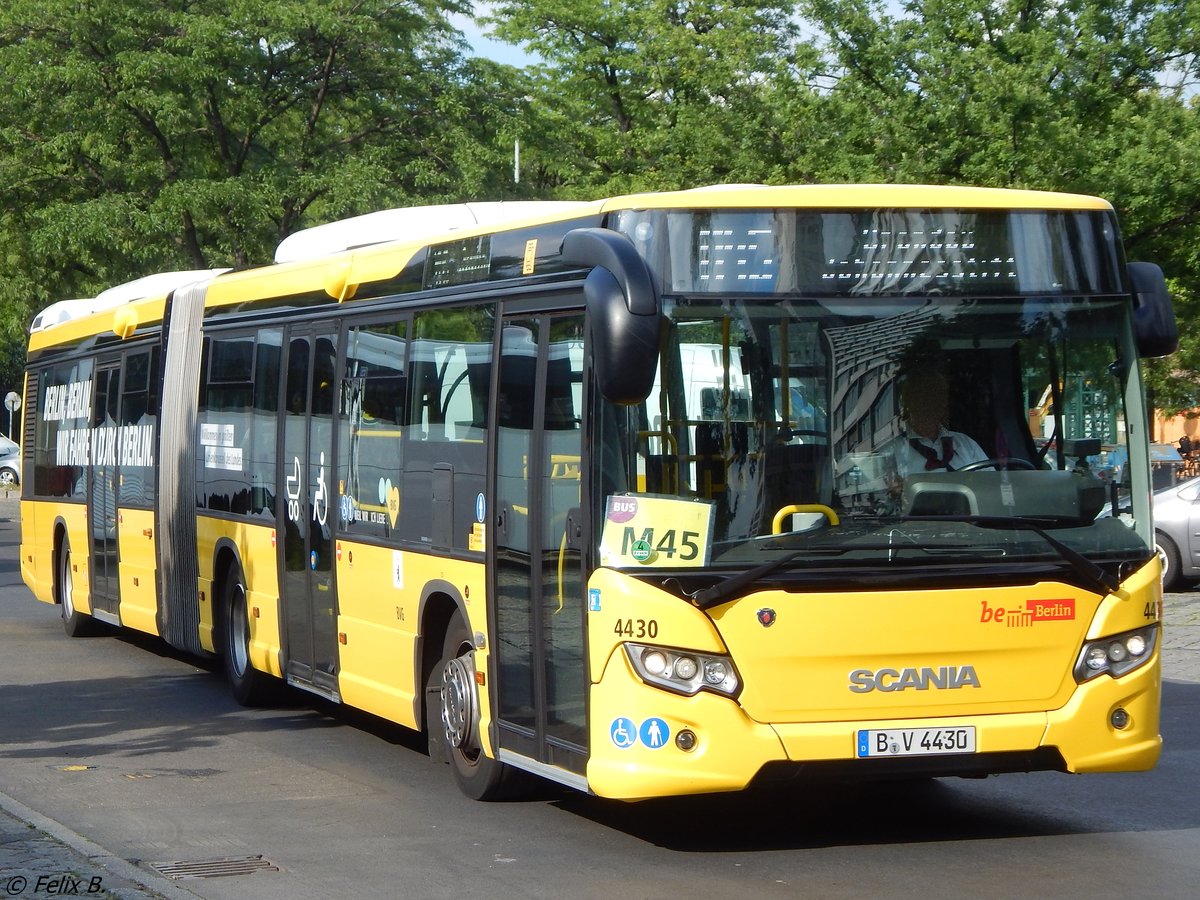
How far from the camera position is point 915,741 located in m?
7.54

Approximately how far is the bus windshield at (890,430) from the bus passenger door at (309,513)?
4113 mm

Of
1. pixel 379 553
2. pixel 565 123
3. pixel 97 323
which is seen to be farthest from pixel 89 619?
pixel 565 123

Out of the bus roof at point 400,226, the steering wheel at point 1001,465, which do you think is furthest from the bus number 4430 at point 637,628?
the bus roof at point 400,226

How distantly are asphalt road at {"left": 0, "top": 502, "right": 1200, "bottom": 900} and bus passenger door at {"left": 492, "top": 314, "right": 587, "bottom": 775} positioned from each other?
1.70ft

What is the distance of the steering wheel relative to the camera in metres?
7.71

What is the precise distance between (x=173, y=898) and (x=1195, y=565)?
54.5 feet

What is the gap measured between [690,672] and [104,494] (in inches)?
422

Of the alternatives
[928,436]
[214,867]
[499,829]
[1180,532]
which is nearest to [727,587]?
[928,436]

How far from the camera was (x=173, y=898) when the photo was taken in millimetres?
6754

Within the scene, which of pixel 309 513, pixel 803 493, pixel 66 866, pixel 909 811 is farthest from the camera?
pixel 309 513

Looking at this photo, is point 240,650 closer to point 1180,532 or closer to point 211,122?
point 1180,532

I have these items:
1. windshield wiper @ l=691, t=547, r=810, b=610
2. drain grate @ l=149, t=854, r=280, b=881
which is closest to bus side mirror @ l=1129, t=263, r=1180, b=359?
windshield wiper @ l=691, t=547, r=810, b=610

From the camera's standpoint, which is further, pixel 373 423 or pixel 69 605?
pixel 69 605

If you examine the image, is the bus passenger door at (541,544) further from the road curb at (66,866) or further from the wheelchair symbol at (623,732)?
the road curb at (66,866)
